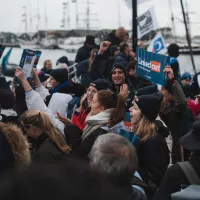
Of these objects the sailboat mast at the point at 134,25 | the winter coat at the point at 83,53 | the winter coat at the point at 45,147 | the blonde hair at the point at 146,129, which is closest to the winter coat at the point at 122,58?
the winter coat at the point at 83,53

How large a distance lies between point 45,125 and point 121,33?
17.7 ft

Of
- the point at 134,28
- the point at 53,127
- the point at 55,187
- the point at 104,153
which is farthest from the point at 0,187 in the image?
the point at 134,28

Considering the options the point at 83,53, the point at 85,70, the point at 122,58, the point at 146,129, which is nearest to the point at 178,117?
the point at 146,129

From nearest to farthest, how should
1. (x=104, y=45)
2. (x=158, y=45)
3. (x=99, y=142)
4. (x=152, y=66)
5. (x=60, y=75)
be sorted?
1. (x=99, y=142)
2. (x=152, y=66)
3. (x=60, y=75)
4. (x=104, y=45)
5. (x=158, y=45)

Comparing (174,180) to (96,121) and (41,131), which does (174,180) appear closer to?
(41,131)

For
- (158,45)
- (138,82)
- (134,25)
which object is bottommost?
(138,82)

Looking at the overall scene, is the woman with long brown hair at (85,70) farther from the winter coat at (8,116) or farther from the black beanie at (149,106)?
the black beanie at (149,106)

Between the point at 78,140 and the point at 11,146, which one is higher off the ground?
the point at 11,146

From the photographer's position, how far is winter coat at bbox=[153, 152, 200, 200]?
2865 mm

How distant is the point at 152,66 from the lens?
5883mm

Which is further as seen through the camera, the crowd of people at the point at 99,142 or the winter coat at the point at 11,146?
the winter coat at the point at 11,146

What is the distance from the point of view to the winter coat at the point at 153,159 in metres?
3.56

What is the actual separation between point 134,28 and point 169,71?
5.00m

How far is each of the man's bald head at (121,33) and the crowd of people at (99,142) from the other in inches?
62.0
